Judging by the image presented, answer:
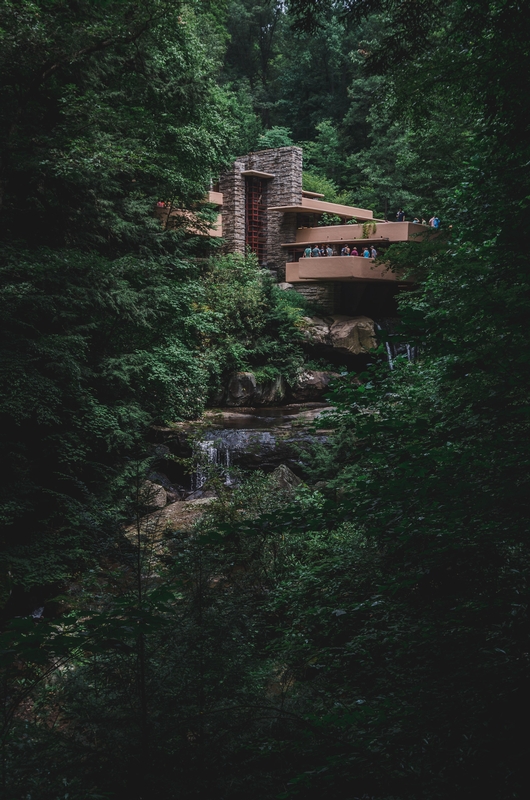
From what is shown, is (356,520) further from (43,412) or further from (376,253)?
(376,253)

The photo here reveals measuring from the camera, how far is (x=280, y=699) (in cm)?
423

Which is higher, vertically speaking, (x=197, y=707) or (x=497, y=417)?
(x=497, y=417)

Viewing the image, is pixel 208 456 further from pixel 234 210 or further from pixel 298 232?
pixel 298 232

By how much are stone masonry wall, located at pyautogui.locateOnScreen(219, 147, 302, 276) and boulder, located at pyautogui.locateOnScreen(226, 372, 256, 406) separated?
7.19 m

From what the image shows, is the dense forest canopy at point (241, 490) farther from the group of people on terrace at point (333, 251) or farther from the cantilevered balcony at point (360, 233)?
the group of people on terrace at point (333, 251)

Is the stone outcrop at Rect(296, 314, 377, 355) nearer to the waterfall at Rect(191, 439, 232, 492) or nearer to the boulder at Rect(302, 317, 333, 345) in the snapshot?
the boulder at Rect(302, 317, 333, 345)

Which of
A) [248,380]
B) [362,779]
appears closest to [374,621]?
[362,779]

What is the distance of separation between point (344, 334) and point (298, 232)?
6.17 meters

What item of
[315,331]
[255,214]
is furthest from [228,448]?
[255,214]

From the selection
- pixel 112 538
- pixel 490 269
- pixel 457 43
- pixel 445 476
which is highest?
pixel 457 43

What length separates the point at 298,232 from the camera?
24.8m

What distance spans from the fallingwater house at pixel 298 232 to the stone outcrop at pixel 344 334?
5.00ft

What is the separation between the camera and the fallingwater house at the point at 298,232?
21500 millimetres

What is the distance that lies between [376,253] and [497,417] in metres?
17.6
